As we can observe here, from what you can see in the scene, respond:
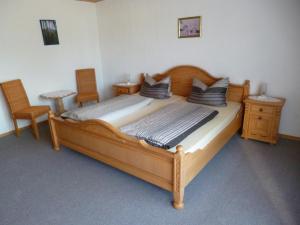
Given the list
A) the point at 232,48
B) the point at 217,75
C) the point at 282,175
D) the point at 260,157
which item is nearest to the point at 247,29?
the point at 232,48

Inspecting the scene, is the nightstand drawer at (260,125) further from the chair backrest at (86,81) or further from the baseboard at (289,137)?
the chair backrest at (86,81)

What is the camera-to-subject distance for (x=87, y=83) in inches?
194

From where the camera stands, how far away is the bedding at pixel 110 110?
2.90 metres

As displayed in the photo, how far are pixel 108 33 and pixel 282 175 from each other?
425cm

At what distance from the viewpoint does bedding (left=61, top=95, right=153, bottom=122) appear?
2898mm

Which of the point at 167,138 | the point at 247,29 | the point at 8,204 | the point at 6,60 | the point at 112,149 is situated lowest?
the point at 8,204

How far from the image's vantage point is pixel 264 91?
10.6 ft

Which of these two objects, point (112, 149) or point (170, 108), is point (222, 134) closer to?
point (170, 108)

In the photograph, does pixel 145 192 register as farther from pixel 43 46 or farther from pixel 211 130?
pixel 43 46

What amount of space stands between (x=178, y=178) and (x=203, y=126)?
0.85 m

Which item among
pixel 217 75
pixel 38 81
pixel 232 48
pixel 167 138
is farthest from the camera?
pixel 38 81

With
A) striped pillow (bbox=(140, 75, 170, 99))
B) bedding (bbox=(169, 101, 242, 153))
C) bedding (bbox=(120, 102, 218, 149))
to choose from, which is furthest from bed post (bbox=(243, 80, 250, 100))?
striped pillow (bbox=(140, 75, 170, 99))

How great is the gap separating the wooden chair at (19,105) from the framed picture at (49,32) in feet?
3.25

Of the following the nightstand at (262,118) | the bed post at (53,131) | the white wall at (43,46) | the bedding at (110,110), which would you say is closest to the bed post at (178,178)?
the bedding at (110,110)
